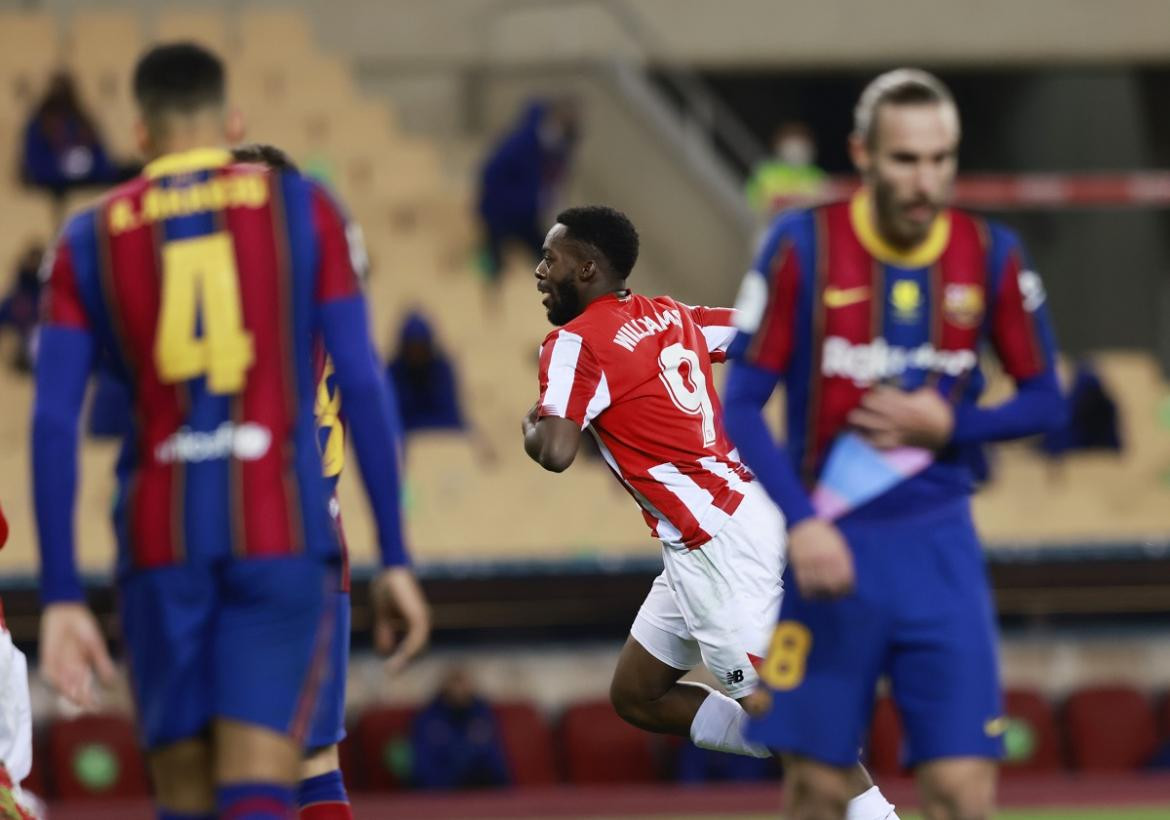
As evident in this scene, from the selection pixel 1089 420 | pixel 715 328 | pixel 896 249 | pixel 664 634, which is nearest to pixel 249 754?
pixel 896 249

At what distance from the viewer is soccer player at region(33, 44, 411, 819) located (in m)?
3.95

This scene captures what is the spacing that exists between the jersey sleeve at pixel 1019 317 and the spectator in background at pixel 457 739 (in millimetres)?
7185

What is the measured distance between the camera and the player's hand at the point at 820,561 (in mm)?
4238

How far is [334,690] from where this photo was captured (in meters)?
4.43

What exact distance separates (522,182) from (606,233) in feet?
28.2

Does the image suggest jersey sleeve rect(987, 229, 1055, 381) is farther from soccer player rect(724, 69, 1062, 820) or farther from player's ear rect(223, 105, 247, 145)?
player's ear rect(223, 105, 247, 145)

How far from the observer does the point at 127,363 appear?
161 inches

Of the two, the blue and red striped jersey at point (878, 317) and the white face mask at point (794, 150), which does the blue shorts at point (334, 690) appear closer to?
the blue and red striped jersey at point (878, 317)

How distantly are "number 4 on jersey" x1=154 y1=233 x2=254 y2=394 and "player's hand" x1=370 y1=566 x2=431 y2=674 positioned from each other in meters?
0.48

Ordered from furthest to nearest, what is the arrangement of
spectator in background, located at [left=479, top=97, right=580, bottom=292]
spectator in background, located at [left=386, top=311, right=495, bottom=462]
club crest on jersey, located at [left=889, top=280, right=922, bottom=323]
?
1. spectator in background, located at [left=479, top=97, right=580, bottom=292]
2. spectator in background, located at [left=386, top=311, right=495, bottom=462]
3. club crest on jersey, located at [left=889, top=280, right=922, bottom=323]

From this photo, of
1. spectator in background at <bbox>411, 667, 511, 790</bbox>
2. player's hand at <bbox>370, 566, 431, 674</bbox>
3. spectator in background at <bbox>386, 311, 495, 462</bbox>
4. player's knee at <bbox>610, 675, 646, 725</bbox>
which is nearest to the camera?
player's hand at <bbox>370, 566, 431, 674</bbox>

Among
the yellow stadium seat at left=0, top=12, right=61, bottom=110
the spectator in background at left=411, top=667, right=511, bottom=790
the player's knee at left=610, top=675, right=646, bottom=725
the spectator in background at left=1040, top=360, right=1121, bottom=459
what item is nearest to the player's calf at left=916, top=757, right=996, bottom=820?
the player's knee at left=610, top=675, right=646, bottom=725

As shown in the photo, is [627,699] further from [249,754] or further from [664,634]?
[249,754]

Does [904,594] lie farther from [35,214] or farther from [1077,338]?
[1077,338]
